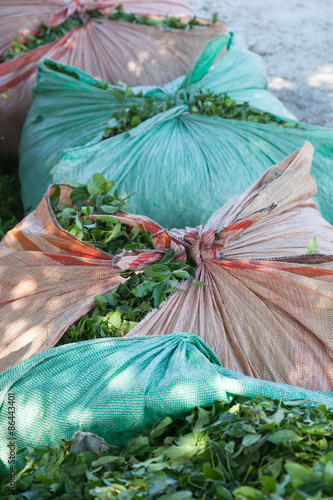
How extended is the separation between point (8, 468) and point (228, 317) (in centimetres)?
65

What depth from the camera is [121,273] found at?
1.48m

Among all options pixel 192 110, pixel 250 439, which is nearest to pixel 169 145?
pixel 192 110

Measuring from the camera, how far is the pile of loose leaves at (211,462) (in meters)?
0.90

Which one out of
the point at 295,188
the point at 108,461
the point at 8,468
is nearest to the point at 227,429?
the point at 108,461

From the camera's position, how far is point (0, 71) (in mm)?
2676

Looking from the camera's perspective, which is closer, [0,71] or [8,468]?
[8,468]

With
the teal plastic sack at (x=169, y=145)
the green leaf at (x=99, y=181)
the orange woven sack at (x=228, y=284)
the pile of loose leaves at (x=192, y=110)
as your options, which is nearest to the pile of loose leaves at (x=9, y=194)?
the teal plastic sack at (x=169, y=145)

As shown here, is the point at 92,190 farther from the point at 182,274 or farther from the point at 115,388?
the point at 115,388

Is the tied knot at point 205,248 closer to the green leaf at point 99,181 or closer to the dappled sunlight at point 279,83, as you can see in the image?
the green leaf at point 99,181

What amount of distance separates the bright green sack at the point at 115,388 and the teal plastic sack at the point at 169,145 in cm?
79

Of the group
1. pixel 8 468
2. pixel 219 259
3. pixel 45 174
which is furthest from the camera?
pixel 45 174

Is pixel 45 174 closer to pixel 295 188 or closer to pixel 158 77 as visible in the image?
pixel 158 77

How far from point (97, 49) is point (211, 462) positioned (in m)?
2.28

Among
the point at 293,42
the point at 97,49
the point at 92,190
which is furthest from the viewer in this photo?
the point at 293,42
